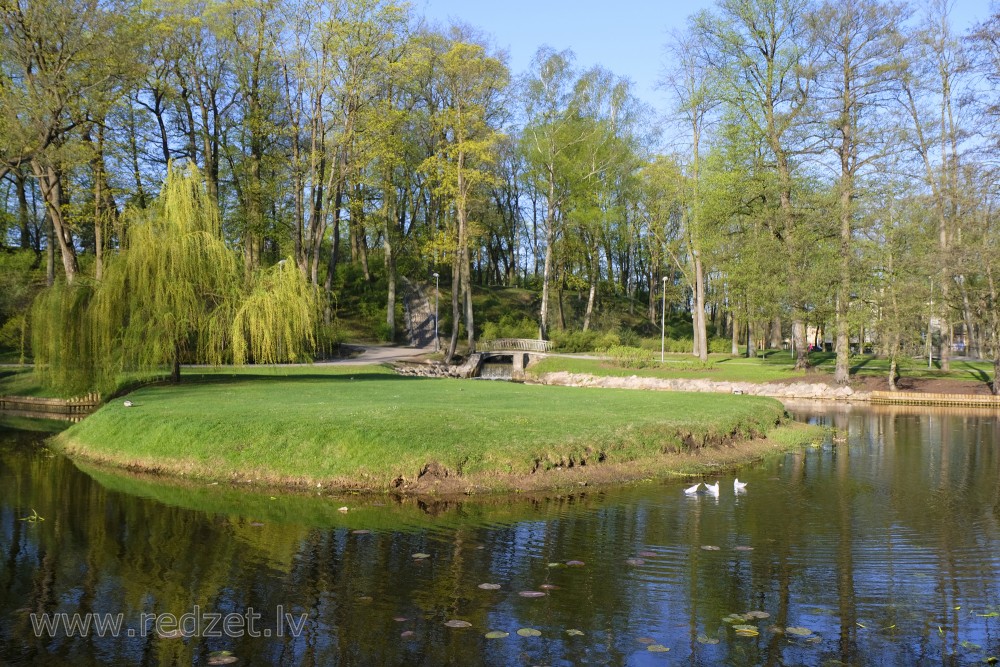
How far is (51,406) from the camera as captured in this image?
27031 millimetres

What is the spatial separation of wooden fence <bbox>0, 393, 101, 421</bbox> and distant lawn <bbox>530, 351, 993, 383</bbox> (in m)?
22.2

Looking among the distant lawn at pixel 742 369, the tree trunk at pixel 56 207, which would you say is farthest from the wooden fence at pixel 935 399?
the tree trunk at pixel 56 207

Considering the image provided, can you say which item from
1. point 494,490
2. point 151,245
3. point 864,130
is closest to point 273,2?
point 151,245

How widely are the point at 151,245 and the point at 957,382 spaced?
35.3 m

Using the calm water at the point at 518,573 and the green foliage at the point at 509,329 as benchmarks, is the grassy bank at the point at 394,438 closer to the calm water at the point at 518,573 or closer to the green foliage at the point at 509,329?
the calm water at the point at 518,573

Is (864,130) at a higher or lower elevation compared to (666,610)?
higher

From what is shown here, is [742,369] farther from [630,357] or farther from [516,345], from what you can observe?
[516,345]

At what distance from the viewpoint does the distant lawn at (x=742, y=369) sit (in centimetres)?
3788

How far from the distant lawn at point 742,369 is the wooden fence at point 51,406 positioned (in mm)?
22201

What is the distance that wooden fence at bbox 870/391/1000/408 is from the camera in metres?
32.5

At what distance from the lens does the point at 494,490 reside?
43.7 feet

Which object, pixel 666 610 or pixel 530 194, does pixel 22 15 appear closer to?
pixel 666 610

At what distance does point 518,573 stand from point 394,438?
19.1 feet

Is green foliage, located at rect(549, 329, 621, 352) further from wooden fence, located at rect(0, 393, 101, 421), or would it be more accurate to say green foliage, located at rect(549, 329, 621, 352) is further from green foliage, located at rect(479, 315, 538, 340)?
wooden fence, located at rect(0, 393, 101, 421)
